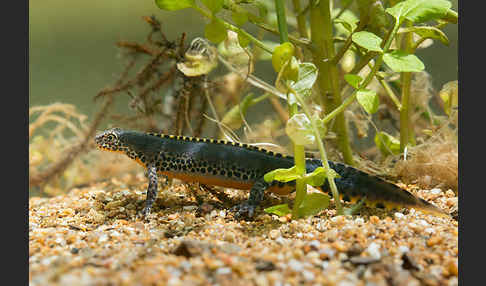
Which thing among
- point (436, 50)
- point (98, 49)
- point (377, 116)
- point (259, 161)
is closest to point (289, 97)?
point (259, 161)

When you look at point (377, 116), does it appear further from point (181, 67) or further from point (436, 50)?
point (181, 67)

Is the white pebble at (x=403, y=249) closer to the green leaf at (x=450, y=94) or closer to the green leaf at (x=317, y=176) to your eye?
the green leaf at (x=317, y=176)

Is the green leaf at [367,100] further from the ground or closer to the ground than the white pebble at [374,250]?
further from the ground

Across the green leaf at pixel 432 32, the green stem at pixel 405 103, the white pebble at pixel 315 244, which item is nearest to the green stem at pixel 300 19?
the green stem at pixel 405 103

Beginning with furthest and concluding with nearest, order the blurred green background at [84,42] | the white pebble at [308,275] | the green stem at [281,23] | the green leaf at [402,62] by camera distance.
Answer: the blurred green background at [84,42]
the green stem at [281,23]
the green leaf at [402,62]
the white pebble at [308,275]

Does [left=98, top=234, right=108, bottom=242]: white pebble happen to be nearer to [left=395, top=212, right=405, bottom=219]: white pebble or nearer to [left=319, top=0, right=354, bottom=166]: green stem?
[left=395, top=212, right=405, bottom=219]: white pebble
